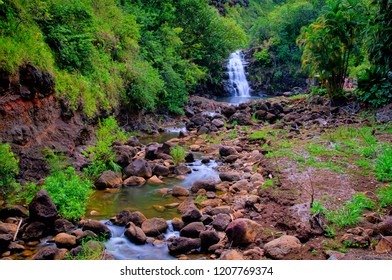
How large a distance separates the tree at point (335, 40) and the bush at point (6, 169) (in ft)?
45.8

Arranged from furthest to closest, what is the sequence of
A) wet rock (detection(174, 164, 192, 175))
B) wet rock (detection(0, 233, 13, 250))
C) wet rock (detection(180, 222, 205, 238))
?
wet rock (detection(174, 164, 192, 175)) < wet rock (detection(180, 222, 205, 238)) < wet rock (detection(0, 233, 13, 250))

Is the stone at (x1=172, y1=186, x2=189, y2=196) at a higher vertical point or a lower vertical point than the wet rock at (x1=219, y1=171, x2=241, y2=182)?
lower

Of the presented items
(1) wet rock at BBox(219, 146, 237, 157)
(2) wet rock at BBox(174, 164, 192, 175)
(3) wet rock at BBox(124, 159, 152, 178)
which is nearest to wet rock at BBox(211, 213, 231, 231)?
(3) wet rock at BBox(124, 159, 152, 178)

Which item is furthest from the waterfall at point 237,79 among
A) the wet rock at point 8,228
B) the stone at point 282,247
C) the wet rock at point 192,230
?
the stone at point 282,247

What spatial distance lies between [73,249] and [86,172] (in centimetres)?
398

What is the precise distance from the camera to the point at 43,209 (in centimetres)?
612

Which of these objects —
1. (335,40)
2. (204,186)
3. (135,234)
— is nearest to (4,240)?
(135,234)

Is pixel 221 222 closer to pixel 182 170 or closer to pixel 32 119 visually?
pixel 182 170

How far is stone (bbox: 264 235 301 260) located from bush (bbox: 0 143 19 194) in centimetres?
514

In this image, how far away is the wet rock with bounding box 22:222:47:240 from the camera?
5852 mm

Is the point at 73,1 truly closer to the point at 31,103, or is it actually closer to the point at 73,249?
the point at 31,103

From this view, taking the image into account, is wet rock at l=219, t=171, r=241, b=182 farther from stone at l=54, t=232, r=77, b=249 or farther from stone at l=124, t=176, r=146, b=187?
stone at l=54, t=232, r=77, b=249

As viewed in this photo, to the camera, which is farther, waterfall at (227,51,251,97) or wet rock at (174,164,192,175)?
waterfall at (227,51,251,97)

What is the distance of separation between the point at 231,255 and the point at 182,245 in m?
0.94
